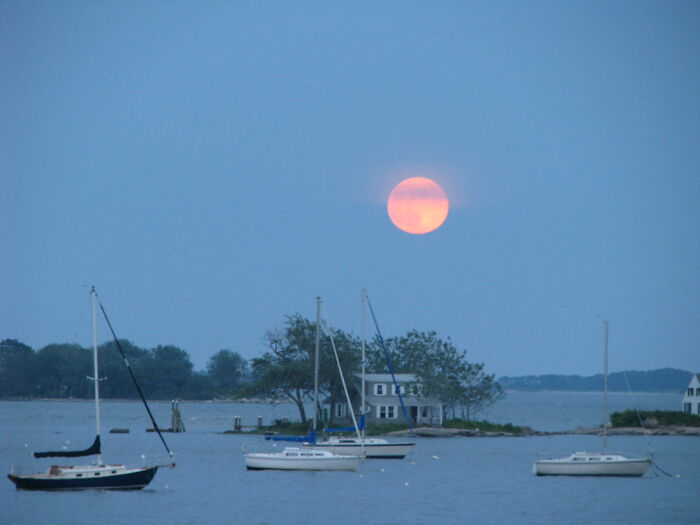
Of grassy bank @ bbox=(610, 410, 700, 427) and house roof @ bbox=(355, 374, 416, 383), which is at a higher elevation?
house roof @ bbox=(355, 374, 416, 383)

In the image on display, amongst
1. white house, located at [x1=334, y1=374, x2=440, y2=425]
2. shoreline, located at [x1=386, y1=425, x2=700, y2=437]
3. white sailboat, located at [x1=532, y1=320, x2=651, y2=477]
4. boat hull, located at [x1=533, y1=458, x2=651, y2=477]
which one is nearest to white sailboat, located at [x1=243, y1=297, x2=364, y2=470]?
boat hull, located at [x1=533, y1=458, x2=651, y2=477]

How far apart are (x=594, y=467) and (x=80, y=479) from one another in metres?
32.3

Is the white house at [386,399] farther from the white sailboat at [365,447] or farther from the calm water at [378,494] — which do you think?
the white sailboat at [365,447]

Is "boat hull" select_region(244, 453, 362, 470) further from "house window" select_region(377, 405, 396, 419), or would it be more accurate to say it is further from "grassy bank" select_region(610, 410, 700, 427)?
"grassy bank" select_region(610, 410, 700, 427)

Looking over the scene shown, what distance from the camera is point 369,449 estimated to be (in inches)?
3012

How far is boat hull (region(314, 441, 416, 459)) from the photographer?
244 feet

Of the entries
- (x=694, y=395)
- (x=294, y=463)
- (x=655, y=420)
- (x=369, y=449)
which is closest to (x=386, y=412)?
(x=369, y=449)

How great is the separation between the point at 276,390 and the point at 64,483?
46722 mm

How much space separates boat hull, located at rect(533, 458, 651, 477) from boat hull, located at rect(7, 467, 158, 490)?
2662 centimetres

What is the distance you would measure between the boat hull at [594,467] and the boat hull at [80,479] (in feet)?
87.3

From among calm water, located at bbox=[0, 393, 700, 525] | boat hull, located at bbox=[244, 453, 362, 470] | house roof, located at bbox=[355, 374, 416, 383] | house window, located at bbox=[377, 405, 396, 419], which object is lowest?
calm water, located at bbox=[0, 393, 700, 525]

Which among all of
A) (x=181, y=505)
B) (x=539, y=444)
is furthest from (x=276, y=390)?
(x=181, y=505)

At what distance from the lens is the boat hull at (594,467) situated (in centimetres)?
6731

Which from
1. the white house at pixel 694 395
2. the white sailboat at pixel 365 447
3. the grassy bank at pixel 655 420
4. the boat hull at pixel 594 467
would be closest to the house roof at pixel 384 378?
the white sailboat at pixel 365 447
